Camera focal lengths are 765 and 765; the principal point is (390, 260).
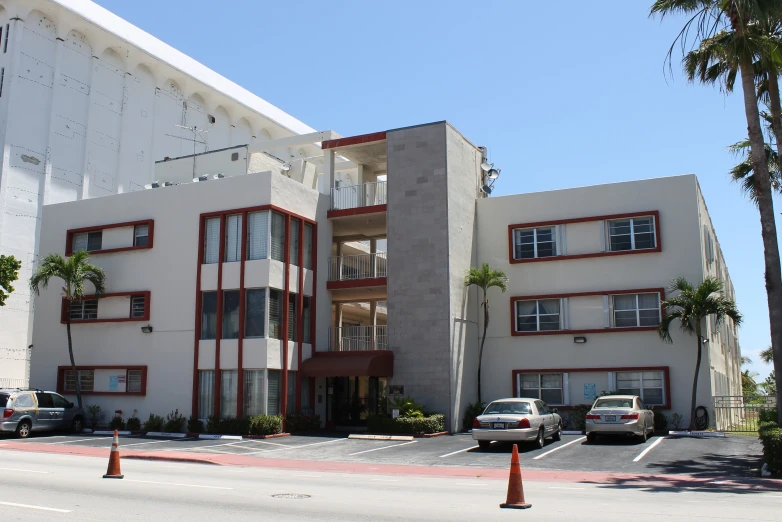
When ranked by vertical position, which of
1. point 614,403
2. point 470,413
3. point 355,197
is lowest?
point 470,413

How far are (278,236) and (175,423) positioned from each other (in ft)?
25.1

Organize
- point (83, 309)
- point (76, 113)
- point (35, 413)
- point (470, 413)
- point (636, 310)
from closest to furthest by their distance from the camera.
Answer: point (35, 413), point (636, 310), point (470, 413), point (83, 309), point (76, 113)

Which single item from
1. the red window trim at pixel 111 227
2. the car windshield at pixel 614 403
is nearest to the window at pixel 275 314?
the red window trim at pixel 111 227

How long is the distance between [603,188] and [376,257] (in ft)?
30.9

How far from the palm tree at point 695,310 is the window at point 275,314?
1340 centimetres

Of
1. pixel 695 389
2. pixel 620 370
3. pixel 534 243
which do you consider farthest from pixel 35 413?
pixel 695 389

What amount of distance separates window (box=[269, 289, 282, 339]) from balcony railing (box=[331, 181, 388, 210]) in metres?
5.17

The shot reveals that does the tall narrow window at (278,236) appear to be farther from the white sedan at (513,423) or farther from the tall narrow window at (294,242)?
the white sedan at (513,423)

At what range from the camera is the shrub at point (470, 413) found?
28297 millimetres

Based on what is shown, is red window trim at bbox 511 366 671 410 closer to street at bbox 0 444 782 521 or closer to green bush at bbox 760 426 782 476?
green bush at bbox 760 426 782 476

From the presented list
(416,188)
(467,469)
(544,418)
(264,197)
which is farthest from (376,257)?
(467,469)

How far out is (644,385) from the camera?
1080 inches

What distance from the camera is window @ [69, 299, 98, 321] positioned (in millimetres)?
31219

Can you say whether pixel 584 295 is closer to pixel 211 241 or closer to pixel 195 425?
pixel 211 241
